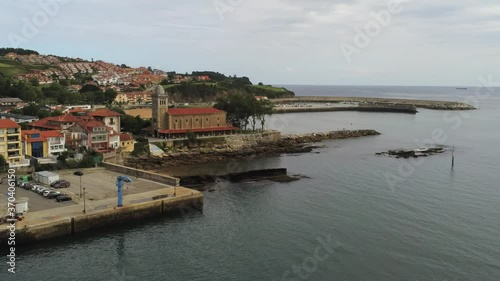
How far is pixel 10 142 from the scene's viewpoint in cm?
3609

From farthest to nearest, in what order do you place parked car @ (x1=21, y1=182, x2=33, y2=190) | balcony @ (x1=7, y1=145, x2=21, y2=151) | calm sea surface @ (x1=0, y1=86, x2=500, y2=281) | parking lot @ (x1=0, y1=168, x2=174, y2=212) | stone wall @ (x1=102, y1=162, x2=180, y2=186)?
balcony @ (x1=7, y1=145, x2=21, y2=151) < stone wall @ (x1=102, y1=162, x2=180, y2=186) < parked car @ (x1=21, y1=182, x2=33, y2=190) < parking lot @ (x1=0, y1=168, x2=174, y2=212) < calm sea surface @ (x1=0, y1=86, x2=500, y2=281)

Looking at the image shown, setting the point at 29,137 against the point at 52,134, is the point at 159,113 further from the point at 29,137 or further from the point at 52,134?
the point at 29,137

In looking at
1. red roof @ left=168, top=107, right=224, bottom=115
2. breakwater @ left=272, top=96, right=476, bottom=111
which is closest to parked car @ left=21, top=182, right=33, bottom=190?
red roof @ left=168, top=107, right=224, bottom=115

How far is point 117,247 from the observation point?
2302 cm

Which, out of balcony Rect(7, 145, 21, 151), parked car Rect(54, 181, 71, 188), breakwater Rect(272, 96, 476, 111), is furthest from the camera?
breakwater Rect(272, 96, 476, 111)

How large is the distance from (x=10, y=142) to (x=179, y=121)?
21311mm

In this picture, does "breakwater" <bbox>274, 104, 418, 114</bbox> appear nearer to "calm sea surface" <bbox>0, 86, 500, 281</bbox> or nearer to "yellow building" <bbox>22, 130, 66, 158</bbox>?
"calm sea surface" <bbox>0, 86, 500, 281</bbox>

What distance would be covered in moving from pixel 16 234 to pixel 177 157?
2511cm

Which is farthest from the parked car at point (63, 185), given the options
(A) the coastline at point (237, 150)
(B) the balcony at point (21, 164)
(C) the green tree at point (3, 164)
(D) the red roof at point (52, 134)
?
(A) the coastline at point (237, 150)

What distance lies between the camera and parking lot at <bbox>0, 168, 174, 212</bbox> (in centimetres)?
2680

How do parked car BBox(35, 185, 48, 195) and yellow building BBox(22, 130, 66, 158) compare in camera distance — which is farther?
yellow building BBox(22, 130, 66, 158)

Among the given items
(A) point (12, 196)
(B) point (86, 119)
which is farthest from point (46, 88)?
(A) point (12, 196)

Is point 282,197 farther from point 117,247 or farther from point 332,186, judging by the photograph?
point 117,247

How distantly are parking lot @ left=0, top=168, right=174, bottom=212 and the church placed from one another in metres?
17.7
